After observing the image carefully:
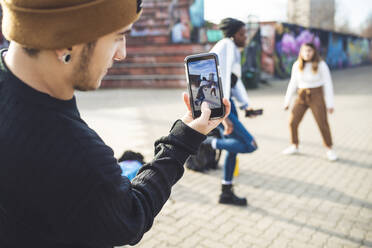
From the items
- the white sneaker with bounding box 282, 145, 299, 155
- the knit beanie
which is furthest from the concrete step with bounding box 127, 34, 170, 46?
the knit beanie

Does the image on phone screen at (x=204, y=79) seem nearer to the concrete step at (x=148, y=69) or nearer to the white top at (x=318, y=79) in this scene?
the white top at (x=318, y=79)

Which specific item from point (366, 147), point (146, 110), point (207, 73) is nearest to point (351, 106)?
point (366, 147)

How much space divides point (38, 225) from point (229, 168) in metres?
3.15

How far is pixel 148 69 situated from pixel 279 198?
15.2m

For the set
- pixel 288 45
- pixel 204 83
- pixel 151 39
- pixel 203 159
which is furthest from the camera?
pixel 288 45

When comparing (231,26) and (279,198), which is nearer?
(231,26)

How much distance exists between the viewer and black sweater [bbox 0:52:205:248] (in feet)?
3.22

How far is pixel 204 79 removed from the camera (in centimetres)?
221

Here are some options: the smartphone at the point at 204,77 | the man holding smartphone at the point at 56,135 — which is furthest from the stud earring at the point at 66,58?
the smartphone at the point at 204,77

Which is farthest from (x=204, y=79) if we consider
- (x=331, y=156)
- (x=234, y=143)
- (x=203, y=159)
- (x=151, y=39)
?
(x=151, y=39)

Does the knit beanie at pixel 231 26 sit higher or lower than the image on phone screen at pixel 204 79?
higher

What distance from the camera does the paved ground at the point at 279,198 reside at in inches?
130

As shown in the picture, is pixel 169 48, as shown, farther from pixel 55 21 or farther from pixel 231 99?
pixel 55 21

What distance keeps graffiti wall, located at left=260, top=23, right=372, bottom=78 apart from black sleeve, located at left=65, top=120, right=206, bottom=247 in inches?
855
